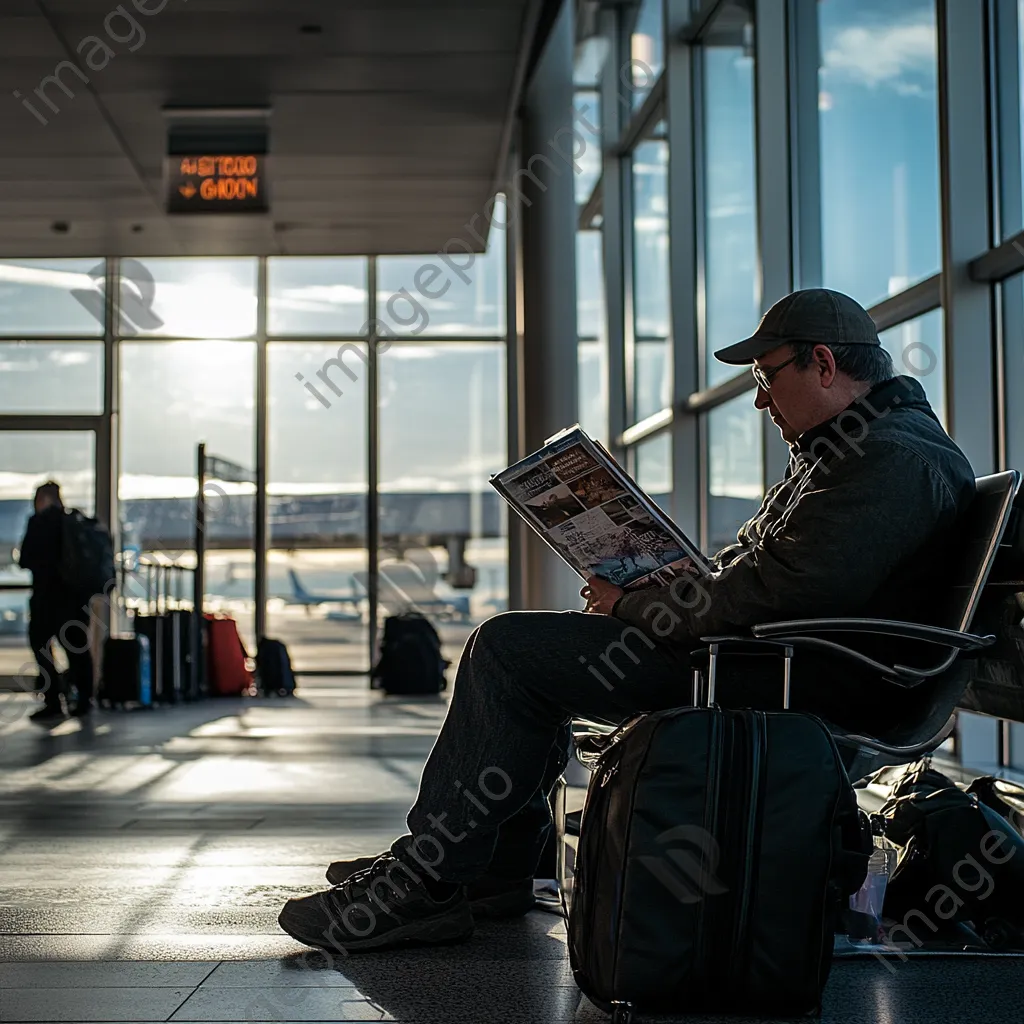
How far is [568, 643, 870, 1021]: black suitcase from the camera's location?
1.83m

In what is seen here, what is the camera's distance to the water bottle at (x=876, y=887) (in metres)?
2.39

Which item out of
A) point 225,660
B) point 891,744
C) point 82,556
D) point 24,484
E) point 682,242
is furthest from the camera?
point 24,484

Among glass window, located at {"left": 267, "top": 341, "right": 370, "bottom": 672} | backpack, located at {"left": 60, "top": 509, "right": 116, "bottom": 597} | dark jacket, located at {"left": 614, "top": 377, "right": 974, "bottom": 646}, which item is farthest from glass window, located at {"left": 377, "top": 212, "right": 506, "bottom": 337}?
dark jacket, located at {"left": 614, "top": 377, "right": 974, "bottom": 646}

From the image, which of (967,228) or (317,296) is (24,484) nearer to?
(317,296)

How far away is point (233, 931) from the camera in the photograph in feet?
7.98

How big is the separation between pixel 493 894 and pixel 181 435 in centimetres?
960

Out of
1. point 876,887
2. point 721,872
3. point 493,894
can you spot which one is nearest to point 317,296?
point 493,894

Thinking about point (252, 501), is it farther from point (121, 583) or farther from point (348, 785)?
point (348, 785)

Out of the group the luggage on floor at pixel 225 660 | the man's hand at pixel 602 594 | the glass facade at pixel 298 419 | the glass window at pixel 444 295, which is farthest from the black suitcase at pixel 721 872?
the glass window at pixel 444 295

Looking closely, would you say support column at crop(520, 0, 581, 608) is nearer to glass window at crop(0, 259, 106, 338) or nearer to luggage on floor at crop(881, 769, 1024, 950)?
luggage on floor at crop(881, 769, 1024, 950)

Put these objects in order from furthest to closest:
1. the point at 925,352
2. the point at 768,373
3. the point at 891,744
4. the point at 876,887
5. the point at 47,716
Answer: the point at 47,716 → the point at 925,352 → the point at 876,887 → the point at 768,373 → the point at 891,744

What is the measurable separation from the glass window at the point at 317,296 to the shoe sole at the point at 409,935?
9775 millimetres

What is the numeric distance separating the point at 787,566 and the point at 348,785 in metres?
3.07

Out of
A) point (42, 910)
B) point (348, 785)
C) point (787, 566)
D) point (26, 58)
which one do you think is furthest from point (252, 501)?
point (787, 566)
